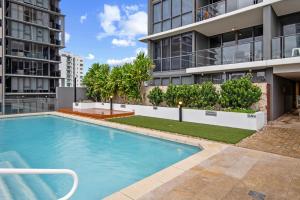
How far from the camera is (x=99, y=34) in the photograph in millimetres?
52625

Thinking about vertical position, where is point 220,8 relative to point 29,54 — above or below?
above

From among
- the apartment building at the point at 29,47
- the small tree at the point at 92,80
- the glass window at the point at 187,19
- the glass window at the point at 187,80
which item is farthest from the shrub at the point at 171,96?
the apartment building at the point at 29,47

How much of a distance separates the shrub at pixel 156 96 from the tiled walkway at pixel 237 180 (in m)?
10.6

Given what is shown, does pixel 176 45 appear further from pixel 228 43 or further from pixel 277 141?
pixel 277 141

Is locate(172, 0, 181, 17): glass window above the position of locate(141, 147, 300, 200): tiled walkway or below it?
above

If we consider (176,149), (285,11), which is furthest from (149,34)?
(176,149)

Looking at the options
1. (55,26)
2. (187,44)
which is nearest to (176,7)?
(187,44)

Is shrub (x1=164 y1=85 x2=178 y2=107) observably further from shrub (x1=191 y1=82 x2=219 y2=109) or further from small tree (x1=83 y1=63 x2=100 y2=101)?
small tree (x1=83 y1=63 x2=100 y2=101)

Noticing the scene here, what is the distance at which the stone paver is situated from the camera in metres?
7.52

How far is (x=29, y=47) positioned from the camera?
33.4m

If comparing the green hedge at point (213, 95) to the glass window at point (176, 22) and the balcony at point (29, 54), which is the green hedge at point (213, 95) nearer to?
the glass window at point (176, 22)

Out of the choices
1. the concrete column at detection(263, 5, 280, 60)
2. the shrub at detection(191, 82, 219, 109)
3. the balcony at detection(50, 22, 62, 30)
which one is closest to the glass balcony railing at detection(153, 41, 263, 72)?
the concrete column at detection(263, 5, 280, 60)

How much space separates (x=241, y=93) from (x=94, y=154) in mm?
9042

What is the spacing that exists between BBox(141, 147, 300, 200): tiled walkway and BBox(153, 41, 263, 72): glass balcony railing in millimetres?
9681
